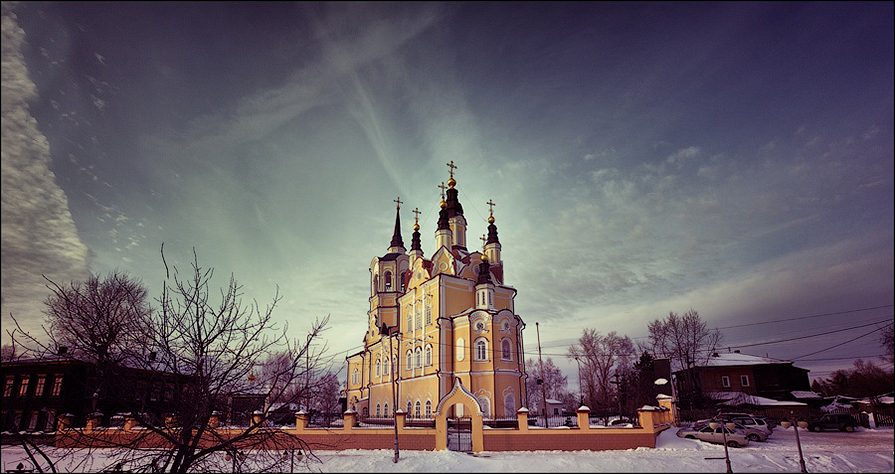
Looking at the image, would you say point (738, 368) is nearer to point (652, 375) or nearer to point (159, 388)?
point (652, 375)

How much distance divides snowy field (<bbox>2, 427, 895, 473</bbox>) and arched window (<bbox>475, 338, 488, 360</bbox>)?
12507 millimetres

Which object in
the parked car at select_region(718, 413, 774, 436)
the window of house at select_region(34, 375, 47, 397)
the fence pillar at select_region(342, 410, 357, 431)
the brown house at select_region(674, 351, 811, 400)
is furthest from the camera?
the brown house at select_region(674, 351, 811, 400)

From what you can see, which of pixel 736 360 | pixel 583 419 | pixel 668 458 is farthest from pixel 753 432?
pixel 736 360

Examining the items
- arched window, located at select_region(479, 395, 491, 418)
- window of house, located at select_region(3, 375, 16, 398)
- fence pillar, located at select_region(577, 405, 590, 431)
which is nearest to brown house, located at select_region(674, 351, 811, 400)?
arched window, located at select_region(479, 395, 491, 418)

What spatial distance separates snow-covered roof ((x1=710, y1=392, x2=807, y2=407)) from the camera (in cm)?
3506

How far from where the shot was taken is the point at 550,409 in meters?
55.2

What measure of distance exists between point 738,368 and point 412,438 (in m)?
35.2

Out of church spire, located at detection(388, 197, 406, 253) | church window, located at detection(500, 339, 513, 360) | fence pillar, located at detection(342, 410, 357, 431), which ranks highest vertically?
church spire, located at detection(388, 197, 406, 253)

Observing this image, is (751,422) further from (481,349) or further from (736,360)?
(736,360)

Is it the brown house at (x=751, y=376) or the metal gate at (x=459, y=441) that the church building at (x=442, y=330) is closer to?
the metal gate at (x=459, y=441)

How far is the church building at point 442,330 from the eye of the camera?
30.9 meters

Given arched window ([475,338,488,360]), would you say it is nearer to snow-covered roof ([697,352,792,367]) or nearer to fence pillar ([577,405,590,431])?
fence pillar ([577,405,590,431])

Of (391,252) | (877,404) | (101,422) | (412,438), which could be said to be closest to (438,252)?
(391,252)

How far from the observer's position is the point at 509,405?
30.2 m
